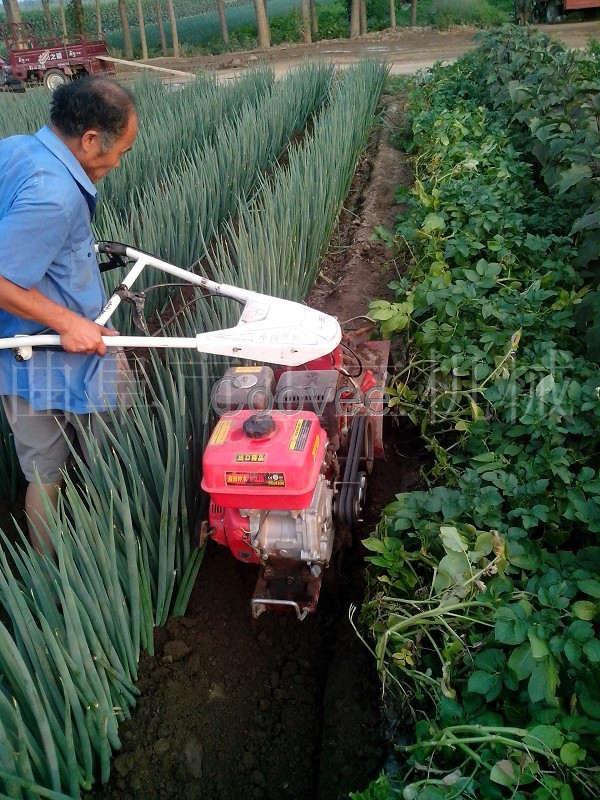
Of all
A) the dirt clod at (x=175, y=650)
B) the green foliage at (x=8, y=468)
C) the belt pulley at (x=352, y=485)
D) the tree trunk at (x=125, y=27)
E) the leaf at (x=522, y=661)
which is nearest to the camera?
the leaf at (x=522, y=661)

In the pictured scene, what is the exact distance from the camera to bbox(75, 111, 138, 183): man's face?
6.02 ft

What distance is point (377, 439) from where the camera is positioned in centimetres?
223

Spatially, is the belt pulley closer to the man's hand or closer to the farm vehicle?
Result: the man's hand

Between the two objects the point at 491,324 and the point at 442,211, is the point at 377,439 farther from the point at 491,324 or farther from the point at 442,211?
the point at 442,211

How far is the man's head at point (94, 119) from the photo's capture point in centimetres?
180

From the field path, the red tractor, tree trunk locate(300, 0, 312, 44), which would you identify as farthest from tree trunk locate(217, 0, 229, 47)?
the red tractor

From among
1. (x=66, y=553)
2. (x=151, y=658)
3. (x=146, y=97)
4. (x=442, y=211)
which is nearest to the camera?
(x=66, y=553)

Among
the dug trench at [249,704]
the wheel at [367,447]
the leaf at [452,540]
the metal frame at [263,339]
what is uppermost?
the metal frame at [263,339]

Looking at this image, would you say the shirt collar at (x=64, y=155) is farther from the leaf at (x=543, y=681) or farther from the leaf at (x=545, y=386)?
the leaf at (x=543, y=681)

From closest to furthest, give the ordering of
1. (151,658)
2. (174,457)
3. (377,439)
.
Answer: (151,658) < (174,457) < (377,439)

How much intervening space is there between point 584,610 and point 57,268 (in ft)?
4.86

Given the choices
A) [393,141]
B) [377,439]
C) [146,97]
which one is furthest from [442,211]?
[146,97]

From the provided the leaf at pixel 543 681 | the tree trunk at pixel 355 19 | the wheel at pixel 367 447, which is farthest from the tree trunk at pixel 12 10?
the leaf at pixel 543 681

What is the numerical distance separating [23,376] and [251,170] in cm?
289
